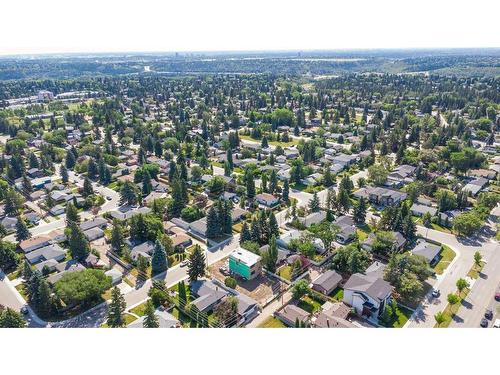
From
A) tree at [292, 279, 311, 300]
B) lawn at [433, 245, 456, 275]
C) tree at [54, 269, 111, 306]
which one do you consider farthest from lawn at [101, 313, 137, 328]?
lawn at [433, 245, 456, 275]

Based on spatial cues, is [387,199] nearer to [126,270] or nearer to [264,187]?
[264,187]

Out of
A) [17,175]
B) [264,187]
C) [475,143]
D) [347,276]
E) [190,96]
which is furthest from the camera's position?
[190,96]

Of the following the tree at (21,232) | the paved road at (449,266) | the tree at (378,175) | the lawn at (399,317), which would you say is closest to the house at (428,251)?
the paved road at (449,266)

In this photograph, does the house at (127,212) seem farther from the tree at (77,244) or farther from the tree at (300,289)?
the tree at (300,289)

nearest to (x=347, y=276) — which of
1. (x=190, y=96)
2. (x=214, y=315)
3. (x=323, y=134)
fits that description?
(x=214, y=315)

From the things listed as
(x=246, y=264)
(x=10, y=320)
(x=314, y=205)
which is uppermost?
(x=10, y=320)

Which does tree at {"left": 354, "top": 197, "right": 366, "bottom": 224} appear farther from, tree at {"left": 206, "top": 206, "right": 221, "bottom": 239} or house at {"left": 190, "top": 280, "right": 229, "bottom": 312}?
house at {"left": 190, "top": 280, "right": 229, "bottom": 312}

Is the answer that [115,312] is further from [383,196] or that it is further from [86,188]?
[383,196]

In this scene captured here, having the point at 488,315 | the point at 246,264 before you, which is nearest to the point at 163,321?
the point at 246,264
